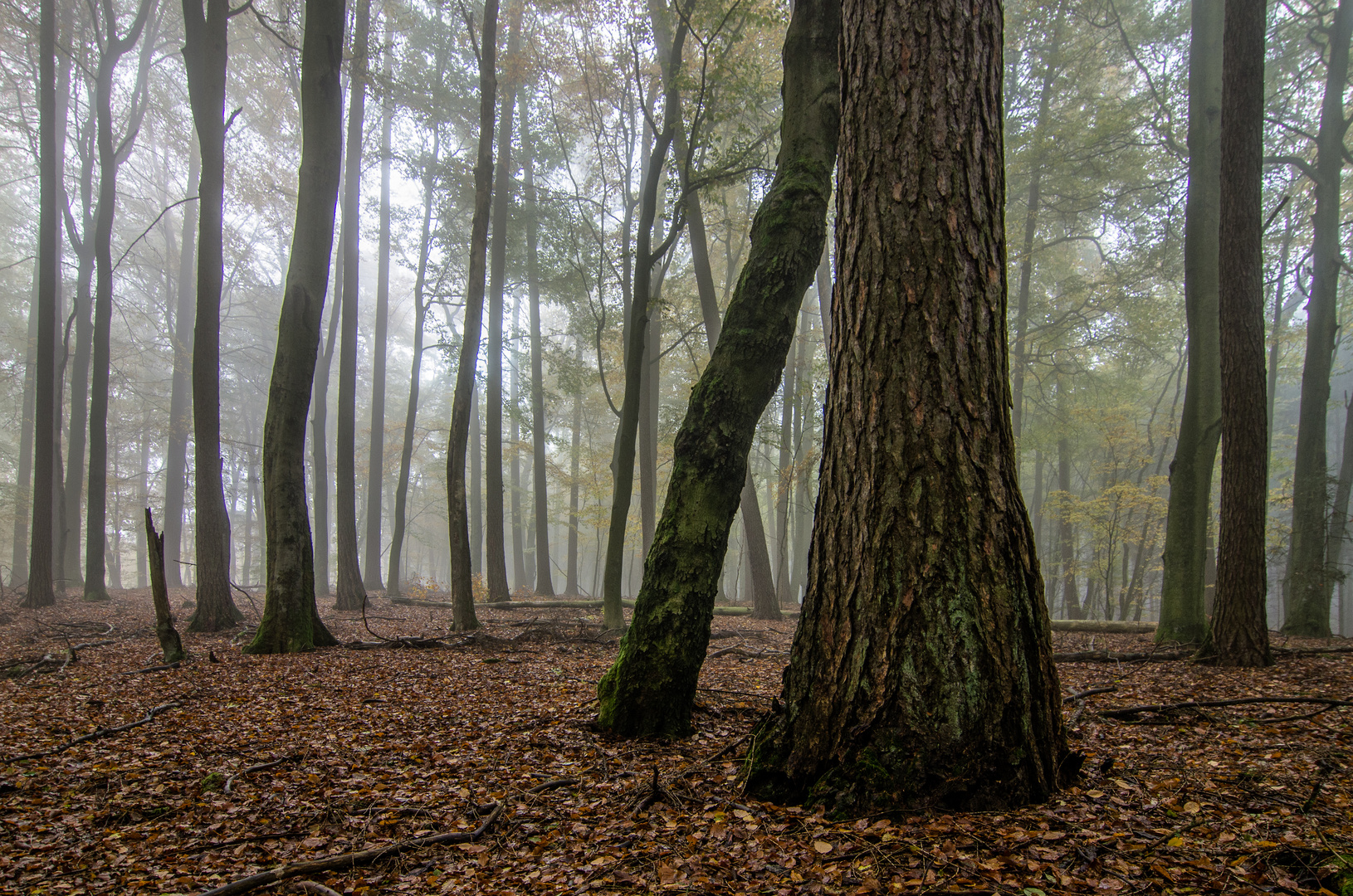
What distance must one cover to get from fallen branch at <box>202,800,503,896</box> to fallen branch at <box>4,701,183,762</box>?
2219mm

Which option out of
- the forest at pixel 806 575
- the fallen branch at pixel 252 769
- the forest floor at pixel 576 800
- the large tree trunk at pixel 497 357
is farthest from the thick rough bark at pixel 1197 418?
the large tree trunk at pixel 497 357

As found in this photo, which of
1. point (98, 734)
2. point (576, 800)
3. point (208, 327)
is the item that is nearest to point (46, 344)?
point (208, 327)

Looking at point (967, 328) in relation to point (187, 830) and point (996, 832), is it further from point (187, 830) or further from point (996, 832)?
point (187, 830)

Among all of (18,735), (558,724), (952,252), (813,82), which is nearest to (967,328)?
(952,252)

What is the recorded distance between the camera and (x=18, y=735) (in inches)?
148

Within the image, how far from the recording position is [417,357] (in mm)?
14641

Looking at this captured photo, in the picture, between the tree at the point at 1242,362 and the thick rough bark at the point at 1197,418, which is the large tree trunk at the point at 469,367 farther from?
the thick rough bark at the point at 1197,418

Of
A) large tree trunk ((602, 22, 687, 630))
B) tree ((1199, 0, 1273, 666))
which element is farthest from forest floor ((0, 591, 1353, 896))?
large tree trunk ((602, 22, 687, 630))

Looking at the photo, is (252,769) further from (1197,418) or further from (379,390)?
(379,390)

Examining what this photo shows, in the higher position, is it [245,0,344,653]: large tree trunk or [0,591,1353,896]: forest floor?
[245,0,344,653]: large tree trunk

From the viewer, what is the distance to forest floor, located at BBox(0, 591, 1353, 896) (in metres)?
1.95

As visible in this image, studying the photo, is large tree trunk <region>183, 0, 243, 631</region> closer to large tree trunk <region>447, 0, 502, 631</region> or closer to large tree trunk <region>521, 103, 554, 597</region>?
large tree trunk <region>447, 0, 502, 631</region>

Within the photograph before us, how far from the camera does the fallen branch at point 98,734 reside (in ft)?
11.1

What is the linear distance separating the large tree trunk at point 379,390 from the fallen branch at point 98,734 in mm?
11112
